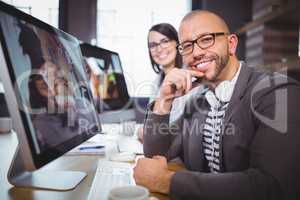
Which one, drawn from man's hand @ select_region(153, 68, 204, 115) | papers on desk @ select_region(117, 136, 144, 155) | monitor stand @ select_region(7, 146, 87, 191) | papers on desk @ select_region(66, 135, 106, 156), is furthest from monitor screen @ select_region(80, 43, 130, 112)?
monitor stand @ select_region(7, 146, 87, 191)

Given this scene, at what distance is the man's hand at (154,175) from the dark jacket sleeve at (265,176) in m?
0.03

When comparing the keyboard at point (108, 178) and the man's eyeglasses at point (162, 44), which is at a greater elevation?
the man's eyeglasses at point (162, 44)

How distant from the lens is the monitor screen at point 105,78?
1714 mm

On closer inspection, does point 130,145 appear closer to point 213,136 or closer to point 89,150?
point 89,150

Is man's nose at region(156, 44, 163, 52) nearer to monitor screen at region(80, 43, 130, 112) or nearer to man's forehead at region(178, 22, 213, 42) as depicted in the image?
monitor screen at region(80, 43, 130, 112)

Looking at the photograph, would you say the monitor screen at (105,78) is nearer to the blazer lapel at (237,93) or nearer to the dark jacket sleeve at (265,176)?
the blazer lapel at (237,93)

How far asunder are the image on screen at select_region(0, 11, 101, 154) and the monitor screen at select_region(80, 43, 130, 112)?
0.64 meters

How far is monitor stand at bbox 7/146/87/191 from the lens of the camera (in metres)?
0.81

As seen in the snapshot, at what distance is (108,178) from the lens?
2.93 ft

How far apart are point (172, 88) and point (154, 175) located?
50cm

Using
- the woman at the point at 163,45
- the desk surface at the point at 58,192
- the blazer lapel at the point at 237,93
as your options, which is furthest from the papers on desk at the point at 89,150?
the woman at the point at 163,45

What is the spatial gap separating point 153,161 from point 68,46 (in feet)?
1.62

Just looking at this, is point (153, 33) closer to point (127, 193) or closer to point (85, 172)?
point (85, 172)

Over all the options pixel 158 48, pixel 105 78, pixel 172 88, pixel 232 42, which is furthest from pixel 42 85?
pixel 158 48
